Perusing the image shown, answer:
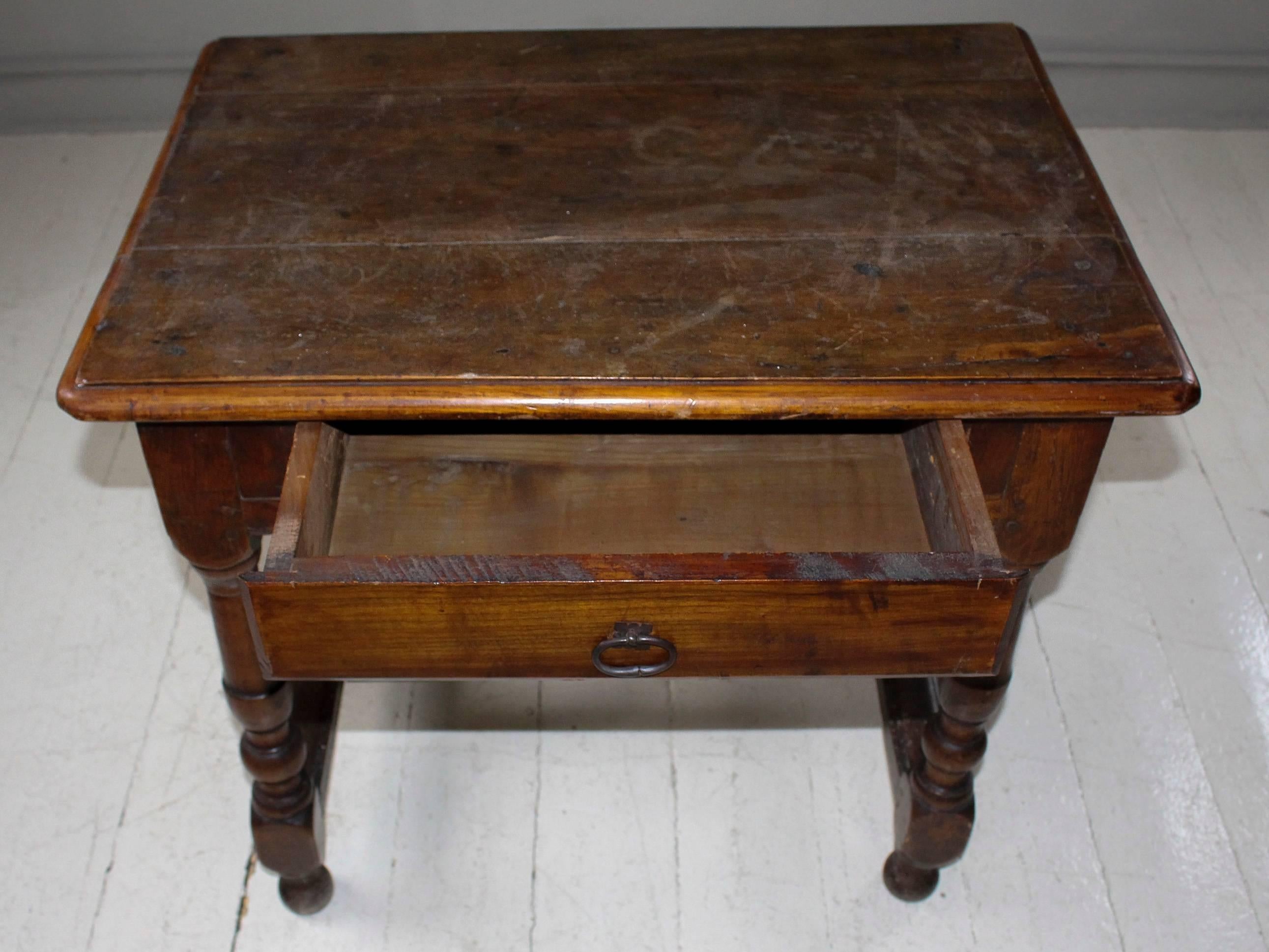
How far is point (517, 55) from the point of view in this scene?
1363mm

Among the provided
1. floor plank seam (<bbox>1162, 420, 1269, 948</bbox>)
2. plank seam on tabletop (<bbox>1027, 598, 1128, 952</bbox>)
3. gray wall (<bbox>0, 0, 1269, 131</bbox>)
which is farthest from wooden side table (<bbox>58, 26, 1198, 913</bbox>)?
gray wall (<bbox>0, 0, 1269, 131</bbox>)

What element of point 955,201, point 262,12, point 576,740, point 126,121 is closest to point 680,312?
point 955,201

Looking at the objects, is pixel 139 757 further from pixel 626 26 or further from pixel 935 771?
pixel 626 26

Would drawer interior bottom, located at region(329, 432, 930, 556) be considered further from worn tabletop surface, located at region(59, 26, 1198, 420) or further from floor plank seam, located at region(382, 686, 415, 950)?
floor plank seam, located at region(382, 686, 415, 950)

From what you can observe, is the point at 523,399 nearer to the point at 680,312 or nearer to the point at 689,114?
the point at 680,312

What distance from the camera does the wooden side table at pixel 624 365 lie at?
926 mm

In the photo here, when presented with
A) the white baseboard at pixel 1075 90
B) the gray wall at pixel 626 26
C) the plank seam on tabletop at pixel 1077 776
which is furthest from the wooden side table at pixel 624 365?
the white baseboard at pixel 1075 90

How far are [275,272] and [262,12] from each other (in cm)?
131

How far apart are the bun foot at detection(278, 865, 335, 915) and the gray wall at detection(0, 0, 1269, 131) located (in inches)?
54.8

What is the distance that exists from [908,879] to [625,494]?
0.48 metres

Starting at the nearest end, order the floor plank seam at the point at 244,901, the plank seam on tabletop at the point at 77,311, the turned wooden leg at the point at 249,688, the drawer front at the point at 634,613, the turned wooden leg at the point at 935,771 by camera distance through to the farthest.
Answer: the drawer front at the point at 634,613
the turned wooden leg at the point at 249,688
the turned wooden leg at the point at 935,771
the floor plank seam at the point at 244,901
the plank seam on tabletop at the point at 77,311

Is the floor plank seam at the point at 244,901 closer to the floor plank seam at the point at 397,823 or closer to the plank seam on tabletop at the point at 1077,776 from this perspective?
the floor plank seam at the point at 397,823

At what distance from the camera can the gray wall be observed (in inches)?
86.9

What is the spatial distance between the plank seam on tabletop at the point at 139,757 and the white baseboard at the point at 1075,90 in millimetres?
1044
